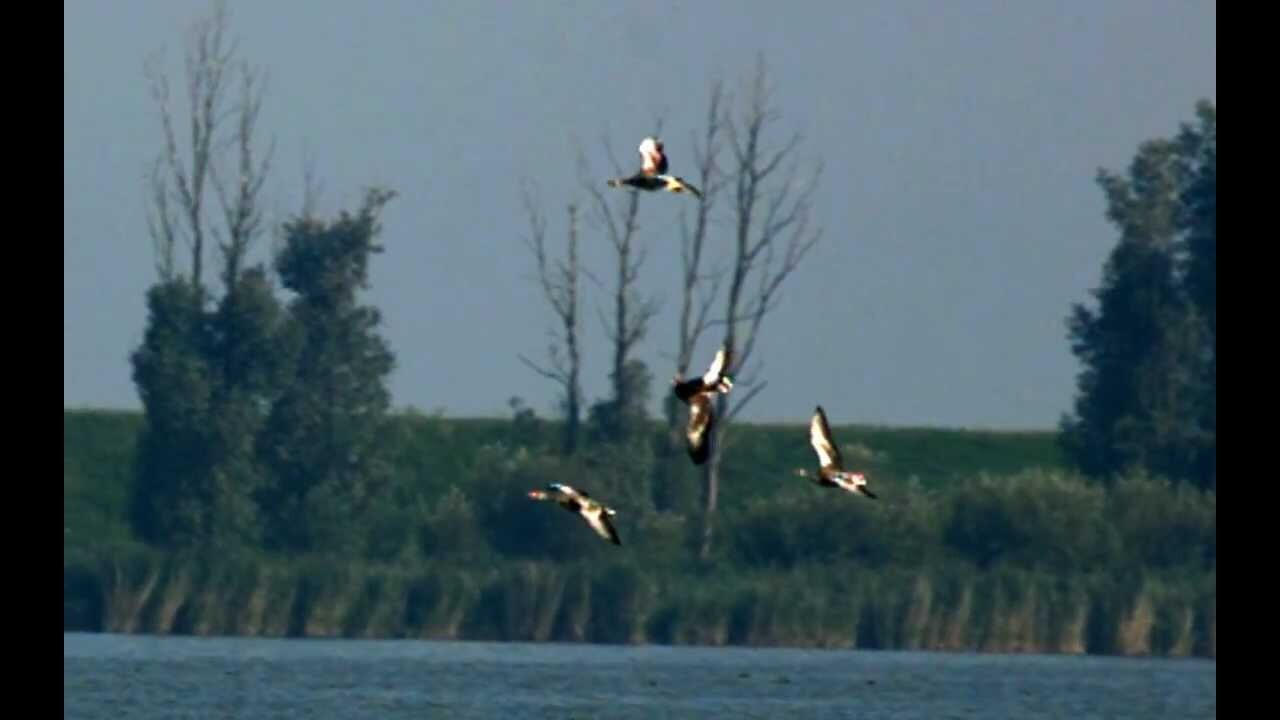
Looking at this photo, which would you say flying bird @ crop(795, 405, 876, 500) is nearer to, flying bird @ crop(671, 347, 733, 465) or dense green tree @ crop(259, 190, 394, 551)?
flying bird @ crop(671, 347, 733, 465)

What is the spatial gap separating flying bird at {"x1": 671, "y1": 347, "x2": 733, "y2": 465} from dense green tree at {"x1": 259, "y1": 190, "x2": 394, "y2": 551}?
132 feet

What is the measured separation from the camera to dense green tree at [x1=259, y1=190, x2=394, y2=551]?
64.9m

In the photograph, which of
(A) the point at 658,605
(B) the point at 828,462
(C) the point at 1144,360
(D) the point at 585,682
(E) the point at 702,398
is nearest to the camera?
(E) the point at 702,398

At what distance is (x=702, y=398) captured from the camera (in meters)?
23.3

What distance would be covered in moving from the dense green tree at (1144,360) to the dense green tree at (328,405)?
44.1 ft

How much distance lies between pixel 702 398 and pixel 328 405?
4513 centimetres

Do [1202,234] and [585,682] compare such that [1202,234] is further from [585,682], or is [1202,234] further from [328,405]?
[585,682]

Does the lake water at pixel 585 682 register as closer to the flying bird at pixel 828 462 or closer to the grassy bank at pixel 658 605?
the grassy bank at pixel 658 605

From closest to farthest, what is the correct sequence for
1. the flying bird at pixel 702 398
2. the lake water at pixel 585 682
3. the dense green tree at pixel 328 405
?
the flying bird at pixel 702 398 < the lake water at pixel 585 682 < the dense green tree at pixel 328 405

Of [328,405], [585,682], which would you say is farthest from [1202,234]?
[585,682]

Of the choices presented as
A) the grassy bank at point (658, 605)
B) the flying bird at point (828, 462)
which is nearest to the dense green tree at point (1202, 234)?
the grassy bank at point (658, 605)

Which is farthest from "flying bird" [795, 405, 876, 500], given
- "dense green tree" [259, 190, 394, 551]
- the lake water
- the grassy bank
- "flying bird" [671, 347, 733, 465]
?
"dense green tree" [259, 190, 394, 551]

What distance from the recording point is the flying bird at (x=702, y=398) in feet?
75.0
